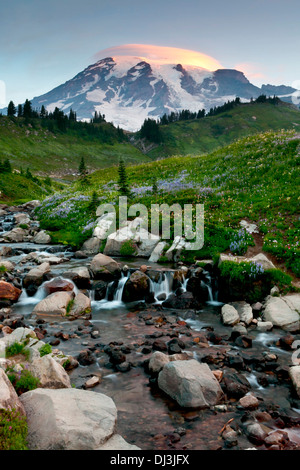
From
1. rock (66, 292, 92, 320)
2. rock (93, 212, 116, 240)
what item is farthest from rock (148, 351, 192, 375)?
rock (93, 212, 116, 240)

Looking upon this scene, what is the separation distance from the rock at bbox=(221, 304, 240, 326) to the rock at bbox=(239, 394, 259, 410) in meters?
4.90

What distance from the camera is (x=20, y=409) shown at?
568cm

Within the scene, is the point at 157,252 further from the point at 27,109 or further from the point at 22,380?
the point at 27,109

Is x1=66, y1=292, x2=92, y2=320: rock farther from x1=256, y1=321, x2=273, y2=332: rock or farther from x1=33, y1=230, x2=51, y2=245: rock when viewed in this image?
x1=33, y1=230, x2=51, y2=245: rock

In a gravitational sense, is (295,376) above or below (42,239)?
below

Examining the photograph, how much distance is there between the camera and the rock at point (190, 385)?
24.6 feet

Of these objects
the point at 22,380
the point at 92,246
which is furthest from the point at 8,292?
the point at 22,380

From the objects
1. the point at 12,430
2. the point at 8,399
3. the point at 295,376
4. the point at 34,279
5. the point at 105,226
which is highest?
the point at 105,226

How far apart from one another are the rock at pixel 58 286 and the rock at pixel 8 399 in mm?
9305

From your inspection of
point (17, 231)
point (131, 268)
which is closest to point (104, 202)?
point (17, 231)

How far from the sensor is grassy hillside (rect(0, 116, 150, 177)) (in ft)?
451

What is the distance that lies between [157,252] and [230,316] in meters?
7.90

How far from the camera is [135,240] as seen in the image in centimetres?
2156

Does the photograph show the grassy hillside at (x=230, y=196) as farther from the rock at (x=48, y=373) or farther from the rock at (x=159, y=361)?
the rock at (x=48, y=373)
